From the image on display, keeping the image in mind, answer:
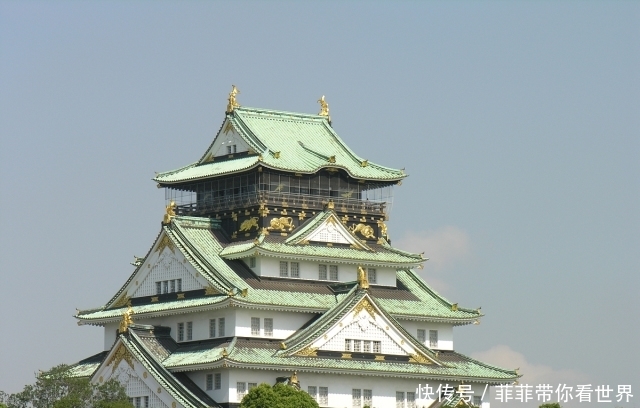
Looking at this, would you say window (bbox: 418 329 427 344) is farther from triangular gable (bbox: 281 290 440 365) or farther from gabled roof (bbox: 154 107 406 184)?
gabled roof (bbox: 154 107 406 184)

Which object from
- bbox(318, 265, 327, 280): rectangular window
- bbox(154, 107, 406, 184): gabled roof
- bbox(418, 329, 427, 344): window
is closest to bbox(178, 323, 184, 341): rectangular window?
bbox(318, 265, 327, 280): rectangular window

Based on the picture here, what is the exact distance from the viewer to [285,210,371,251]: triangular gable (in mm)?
103625

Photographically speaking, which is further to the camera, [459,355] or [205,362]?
[459,355]

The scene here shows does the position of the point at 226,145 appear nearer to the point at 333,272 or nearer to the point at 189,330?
the point at 333,272

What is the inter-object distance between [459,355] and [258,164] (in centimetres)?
1660

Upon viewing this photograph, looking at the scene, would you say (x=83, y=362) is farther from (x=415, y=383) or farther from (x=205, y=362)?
(x=415, y=383)

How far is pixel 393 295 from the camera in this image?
107 metres

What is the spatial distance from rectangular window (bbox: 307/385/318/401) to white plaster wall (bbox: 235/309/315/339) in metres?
3.44

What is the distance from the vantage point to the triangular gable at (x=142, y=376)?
96.0m

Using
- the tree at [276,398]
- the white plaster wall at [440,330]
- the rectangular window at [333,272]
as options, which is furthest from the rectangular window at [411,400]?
the tree at [276,398]

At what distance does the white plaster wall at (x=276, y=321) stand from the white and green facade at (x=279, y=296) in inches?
3.2

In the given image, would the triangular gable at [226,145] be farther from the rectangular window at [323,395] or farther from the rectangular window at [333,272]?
the rectangular window at [323,395]

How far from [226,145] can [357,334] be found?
15882 mm

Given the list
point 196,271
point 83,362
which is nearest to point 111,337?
point 83,362
